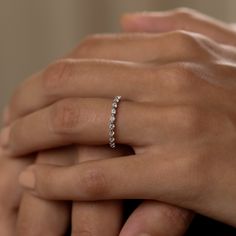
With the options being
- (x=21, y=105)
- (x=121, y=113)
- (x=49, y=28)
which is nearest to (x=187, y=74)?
(x=121, y=113)

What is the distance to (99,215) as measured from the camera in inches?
30.0

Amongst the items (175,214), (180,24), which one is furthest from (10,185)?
(180,24)

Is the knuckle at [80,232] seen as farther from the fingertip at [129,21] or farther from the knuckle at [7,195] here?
the fingertip at [129,21]

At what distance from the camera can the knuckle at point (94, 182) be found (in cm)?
73

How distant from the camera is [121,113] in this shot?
0.74 metres

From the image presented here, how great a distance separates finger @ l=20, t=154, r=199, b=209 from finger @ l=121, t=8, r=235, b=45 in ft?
1.26

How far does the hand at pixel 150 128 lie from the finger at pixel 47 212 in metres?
0.03

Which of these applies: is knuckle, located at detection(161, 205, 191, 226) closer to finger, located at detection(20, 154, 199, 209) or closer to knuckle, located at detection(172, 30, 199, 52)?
finger, located at detection(20, 154, 199, 209)

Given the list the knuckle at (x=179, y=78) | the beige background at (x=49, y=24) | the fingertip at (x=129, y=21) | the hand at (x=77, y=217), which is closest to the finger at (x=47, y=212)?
the hand at (x=77, y=217)

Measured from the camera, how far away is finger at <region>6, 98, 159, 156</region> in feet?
2.40

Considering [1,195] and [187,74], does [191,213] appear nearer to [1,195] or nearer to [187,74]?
[187,74]

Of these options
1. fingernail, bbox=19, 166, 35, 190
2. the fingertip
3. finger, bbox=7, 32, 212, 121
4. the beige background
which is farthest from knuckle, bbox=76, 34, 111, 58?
the beige background

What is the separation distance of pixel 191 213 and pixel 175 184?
76 millimetres

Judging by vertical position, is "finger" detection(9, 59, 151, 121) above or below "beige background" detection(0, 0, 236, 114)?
above
